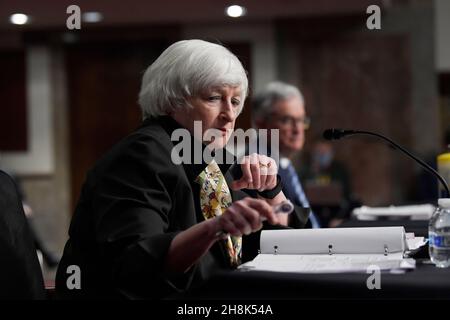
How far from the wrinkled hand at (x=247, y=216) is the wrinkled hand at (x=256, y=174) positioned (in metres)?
0.43

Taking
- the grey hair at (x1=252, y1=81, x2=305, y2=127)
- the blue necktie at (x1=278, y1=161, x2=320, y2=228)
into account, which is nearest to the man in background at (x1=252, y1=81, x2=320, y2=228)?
the grey hair at (x1=252, y1=81, x2=305, y2=127)

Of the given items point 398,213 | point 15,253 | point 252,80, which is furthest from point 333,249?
point 252,80

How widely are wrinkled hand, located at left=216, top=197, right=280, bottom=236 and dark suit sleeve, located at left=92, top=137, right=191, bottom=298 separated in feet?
0.54

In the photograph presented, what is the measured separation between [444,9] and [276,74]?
1.98 m

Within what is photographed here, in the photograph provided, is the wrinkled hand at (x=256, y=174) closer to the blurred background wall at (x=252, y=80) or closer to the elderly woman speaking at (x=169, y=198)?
the elderly woman speaking at (x=169, y=198)

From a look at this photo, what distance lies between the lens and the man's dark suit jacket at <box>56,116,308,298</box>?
1.52 m

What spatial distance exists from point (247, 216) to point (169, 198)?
0.32 metres

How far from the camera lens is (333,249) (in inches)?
68.5

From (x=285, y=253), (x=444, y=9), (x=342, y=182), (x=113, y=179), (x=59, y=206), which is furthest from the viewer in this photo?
(x=59, y=206)

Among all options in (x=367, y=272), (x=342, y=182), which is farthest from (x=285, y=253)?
(x=342, y=182)

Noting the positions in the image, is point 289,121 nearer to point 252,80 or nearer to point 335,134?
point 335,134

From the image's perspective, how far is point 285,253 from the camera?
5.78ft

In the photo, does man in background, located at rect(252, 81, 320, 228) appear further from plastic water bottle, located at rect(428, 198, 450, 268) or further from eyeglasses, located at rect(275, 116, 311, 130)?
plastic water bottle, located at rect(428, 198, 450, 268)

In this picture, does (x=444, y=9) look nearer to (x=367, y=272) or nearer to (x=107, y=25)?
(x=107, y=25)
